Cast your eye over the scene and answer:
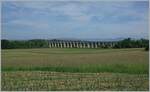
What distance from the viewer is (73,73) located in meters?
15.1

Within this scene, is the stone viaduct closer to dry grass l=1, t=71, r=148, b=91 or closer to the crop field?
the crop field

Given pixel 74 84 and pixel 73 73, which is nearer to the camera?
pixel 74 84

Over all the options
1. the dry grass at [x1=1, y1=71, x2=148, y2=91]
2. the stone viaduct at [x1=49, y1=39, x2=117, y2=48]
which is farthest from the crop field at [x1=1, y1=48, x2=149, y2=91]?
the stone viaduct at [x1=49, y1=39, x2=117, y2=48]

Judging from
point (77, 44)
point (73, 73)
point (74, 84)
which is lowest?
point (73, 73)

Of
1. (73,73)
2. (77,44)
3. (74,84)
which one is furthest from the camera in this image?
(77,44)

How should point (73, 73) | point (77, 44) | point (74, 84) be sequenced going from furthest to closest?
point (77, 44)
point (73, 73)
point (74, 84)

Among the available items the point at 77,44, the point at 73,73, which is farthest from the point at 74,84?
the point at 77,44

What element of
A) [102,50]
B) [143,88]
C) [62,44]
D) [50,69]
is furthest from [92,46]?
[143,88]

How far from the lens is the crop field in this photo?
10.00 metres

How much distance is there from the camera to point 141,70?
51.3 ft

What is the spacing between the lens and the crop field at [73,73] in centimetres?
1000

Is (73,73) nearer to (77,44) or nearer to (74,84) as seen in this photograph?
(74,84)

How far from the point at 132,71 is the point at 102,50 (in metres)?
17.6

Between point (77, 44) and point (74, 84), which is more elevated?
point (77, 44)
